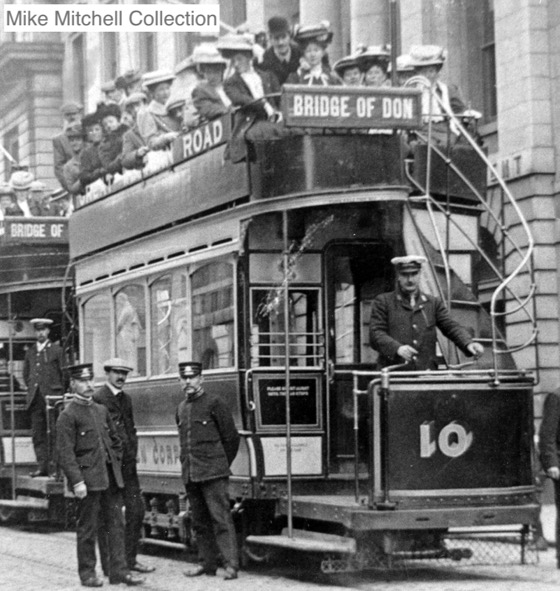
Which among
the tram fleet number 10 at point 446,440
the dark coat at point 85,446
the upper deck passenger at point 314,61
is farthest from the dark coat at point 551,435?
the upper deck passenger at point 314,61

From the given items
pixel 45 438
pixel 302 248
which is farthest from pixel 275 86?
pixel 45 438

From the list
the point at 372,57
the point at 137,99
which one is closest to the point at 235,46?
the point at 372,57

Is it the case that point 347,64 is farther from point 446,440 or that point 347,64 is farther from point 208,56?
point 446,440

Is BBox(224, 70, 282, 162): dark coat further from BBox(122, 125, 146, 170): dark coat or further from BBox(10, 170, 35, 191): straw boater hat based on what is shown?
BBox(10, 170, 35, 191): straw boater hat

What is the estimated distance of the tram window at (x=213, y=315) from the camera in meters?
13.2

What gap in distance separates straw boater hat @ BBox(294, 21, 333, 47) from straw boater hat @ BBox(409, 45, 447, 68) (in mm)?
734

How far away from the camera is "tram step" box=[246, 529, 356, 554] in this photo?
11.7 m

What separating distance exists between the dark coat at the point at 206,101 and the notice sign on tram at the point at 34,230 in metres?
4.73

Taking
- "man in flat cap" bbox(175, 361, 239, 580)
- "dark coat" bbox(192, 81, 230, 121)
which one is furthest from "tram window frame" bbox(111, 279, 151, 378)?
"man in flat cap" bbox(175, 361, 239, 580)

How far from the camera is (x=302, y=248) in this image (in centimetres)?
1312

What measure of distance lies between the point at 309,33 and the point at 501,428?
392 centimetres

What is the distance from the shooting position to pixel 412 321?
12.0 meters

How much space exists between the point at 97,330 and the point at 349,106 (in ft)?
16.2

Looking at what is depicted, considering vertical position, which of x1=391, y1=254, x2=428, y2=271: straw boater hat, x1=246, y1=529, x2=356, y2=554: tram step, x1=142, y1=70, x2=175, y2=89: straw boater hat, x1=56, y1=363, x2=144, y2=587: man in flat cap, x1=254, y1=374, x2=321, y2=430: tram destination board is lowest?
x1=246, y1=529, x2=356, y2=554: tram step
